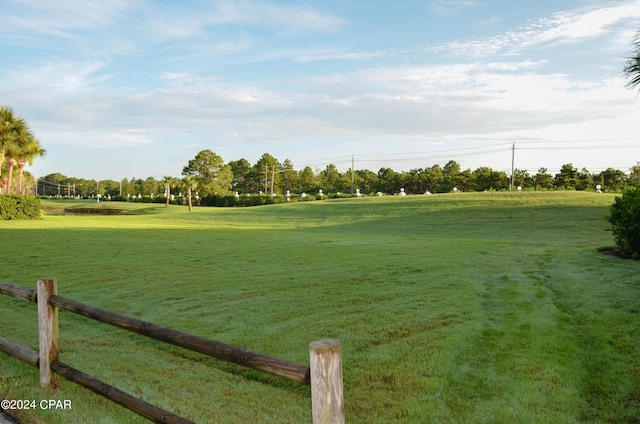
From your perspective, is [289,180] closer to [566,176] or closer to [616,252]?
[566,176]

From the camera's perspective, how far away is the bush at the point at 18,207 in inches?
1374

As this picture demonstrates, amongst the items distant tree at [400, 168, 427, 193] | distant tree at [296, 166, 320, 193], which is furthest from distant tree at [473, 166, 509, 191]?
distant tree at [296, 166, 320, 193]

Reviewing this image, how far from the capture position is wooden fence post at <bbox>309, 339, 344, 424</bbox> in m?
2.86

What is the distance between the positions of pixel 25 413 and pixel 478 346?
5.12 meters

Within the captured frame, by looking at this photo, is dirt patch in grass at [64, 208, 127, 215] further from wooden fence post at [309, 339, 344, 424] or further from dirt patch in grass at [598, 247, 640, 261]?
wooden fence post at [309, 339, 344, 424]

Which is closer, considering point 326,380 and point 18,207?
point 326,380

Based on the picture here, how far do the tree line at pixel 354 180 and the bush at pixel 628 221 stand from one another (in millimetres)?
40163

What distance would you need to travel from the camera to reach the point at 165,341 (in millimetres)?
4078

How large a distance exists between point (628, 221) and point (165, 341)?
12972mm

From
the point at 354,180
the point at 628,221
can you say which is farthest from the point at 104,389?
the point at 354,180

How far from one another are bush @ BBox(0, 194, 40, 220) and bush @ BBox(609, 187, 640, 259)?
36950 mm

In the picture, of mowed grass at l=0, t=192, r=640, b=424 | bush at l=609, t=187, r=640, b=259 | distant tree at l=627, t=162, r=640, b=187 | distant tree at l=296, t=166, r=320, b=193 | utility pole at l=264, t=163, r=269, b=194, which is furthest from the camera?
utility pole at l=264, t=163, r=269, b=194

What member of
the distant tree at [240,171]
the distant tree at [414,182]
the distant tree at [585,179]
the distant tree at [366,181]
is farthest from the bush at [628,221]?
the distant tree at [240,171]

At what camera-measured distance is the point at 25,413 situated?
4.64m
